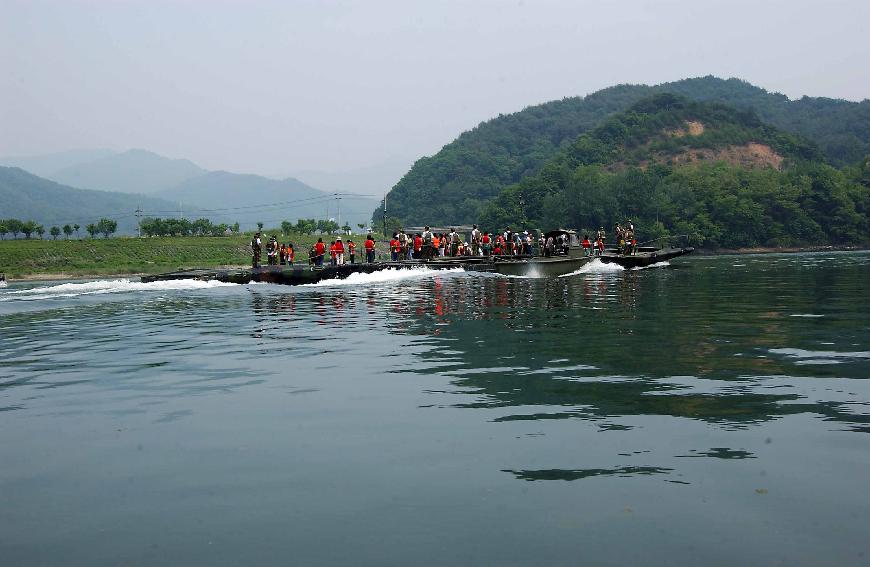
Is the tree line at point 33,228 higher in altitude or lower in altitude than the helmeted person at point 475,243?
higher

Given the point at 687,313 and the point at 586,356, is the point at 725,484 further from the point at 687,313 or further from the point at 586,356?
the point at 687,313

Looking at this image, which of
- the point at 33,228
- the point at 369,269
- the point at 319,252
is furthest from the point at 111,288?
the point at 33,228

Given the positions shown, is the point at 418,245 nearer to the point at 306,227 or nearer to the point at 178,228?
the point at 178,228

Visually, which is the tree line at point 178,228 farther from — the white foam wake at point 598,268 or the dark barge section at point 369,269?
the white foam wake at point 598,268

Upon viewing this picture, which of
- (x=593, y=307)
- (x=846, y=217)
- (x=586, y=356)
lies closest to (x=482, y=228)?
(x=846, y=217)

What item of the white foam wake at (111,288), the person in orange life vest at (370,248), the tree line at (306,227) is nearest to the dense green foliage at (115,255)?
the tree line at (306,227)

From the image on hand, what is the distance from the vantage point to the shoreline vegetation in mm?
87125

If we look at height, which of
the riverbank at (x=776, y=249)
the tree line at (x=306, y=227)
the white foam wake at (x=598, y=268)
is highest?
the tree line at (x=306, y=227)

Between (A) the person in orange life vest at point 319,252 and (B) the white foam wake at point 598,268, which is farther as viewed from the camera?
(B) the white foam wake at point 598,268

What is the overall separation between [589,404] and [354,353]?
789 cm

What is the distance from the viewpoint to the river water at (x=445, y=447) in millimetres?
6898

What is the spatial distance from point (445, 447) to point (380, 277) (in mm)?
41994

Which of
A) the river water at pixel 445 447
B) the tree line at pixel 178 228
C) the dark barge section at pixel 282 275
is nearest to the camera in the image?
the river water at pixel 445 447

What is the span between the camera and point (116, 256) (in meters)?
97.4
